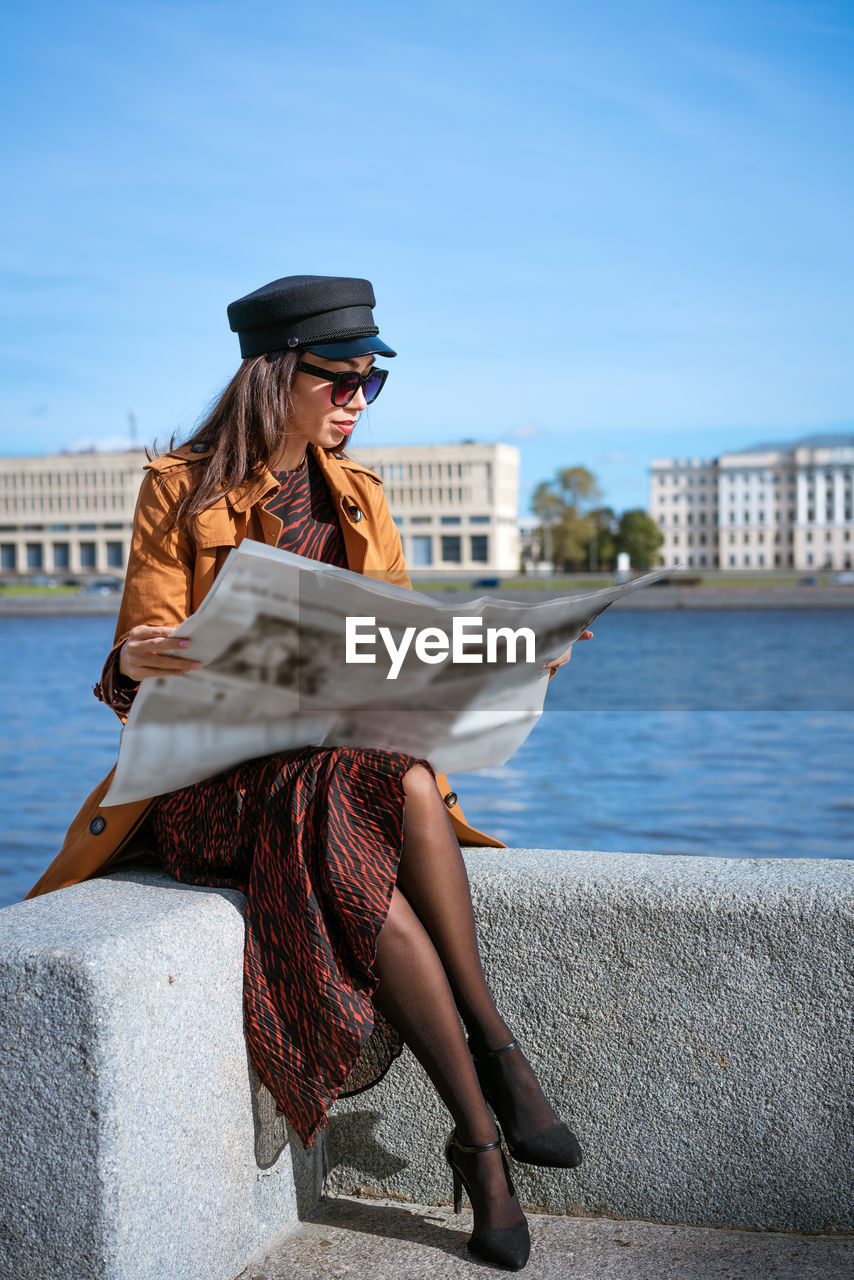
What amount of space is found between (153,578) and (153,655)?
0.68 feet

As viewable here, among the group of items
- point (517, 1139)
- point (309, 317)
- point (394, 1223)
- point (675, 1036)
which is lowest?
point (394, 1223)

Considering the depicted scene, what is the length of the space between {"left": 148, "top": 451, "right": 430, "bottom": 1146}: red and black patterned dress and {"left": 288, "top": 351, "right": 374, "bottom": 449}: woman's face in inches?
24.3

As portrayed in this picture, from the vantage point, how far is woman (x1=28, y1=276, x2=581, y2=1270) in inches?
63.7

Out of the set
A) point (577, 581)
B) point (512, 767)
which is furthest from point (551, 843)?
point (577, 581)

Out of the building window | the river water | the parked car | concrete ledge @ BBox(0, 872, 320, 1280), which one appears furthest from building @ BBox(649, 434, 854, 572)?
concrete ledge @ BBox(0, 872, 320, 1280)

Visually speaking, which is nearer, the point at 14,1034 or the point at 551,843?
the point at 14,1034

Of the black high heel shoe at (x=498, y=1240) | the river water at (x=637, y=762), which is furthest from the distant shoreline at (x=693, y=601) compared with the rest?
the black high heel shoe at (x=498, y=1240)

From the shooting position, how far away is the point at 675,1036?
5.76ft

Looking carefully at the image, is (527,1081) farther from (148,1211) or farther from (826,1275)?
(148,1211)

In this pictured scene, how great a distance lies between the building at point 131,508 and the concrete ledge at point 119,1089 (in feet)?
271

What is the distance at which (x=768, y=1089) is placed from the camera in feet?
5.62

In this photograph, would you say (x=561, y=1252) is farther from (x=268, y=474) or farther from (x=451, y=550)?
(x=451, y=550)

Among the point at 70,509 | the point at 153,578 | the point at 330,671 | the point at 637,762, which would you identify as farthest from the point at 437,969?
the point at 70,509

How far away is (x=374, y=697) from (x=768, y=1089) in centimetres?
72
